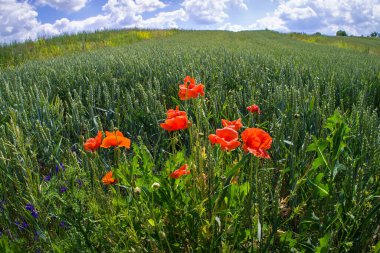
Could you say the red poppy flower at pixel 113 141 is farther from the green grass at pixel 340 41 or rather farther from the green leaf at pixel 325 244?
the green grass at pixel 340 41

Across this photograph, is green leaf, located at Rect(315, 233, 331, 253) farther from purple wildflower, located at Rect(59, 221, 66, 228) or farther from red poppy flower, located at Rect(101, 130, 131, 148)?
purple wildflower, located at Rect(59, 221, 66, 228)

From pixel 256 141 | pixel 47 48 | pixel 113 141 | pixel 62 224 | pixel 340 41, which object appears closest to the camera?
pixel 256 141

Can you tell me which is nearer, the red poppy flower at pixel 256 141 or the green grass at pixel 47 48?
the red poppy flower at pixel 256 141

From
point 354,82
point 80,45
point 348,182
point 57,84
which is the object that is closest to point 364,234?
point 348,182

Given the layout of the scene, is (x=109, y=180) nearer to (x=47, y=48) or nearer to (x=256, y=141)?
(x=256, y=141)

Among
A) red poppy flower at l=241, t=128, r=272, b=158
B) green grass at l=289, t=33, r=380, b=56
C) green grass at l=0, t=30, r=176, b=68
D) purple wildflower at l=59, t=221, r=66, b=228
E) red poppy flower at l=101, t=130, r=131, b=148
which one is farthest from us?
green grass at l=289, t=33, r=380, b=56

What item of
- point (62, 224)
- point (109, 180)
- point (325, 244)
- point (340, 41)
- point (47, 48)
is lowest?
point (62, 224)

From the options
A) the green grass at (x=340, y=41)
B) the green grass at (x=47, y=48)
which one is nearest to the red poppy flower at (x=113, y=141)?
the green grass at (x=47, y=48)

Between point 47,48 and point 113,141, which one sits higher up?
point 47,48

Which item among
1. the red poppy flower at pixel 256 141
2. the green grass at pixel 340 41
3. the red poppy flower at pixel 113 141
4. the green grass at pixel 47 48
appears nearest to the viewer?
the red poppy flower at pixel 256 141

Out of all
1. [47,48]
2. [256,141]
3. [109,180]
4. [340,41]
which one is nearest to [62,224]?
[109,180]

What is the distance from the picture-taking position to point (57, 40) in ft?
55.2

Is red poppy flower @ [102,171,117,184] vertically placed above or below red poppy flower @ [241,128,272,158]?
below

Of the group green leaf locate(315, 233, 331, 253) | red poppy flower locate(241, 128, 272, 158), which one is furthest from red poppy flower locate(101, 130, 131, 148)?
green leaf locate(315, 233, 331, 253)
